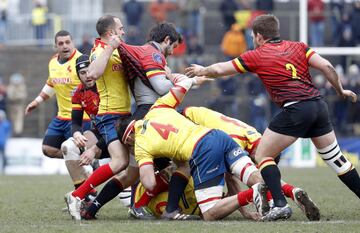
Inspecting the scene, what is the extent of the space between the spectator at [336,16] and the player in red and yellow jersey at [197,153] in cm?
1486

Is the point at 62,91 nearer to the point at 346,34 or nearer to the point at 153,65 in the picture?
the point at 153,65

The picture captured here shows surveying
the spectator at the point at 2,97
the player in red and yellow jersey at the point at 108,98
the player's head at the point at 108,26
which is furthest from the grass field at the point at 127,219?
the spectator at the point at 2,97

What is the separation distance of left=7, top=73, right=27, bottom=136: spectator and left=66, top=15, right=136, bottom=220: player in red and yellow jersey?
58.3 ft

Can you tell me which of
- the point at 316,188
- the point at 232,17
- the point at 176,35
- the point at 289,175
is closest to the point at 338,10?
the point at 232,17

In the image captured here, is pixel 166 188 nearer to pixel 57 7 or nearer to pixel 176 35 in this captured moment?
pixel 176 35

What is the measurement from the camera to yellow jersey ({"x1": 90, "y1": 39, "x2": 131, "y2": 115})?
10438 millimetres

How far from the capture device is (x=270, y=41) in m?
9.98

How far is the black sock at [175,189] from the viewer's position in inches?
392

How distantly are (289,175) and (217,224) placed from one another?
9658 millimetres

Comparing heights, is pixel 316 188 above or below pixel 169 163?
below

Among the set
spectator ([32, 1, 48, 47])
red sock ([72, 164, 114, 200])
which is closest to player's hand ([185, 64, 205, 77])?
red sock ([72, 164, 114, 200])

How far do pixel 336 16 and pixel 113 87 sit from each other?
628 inches

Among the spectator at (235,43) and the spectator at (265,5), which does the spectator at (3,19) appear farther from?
the spectator at (265,5)

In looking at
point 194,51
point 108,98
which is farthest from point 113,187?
point 194,51
